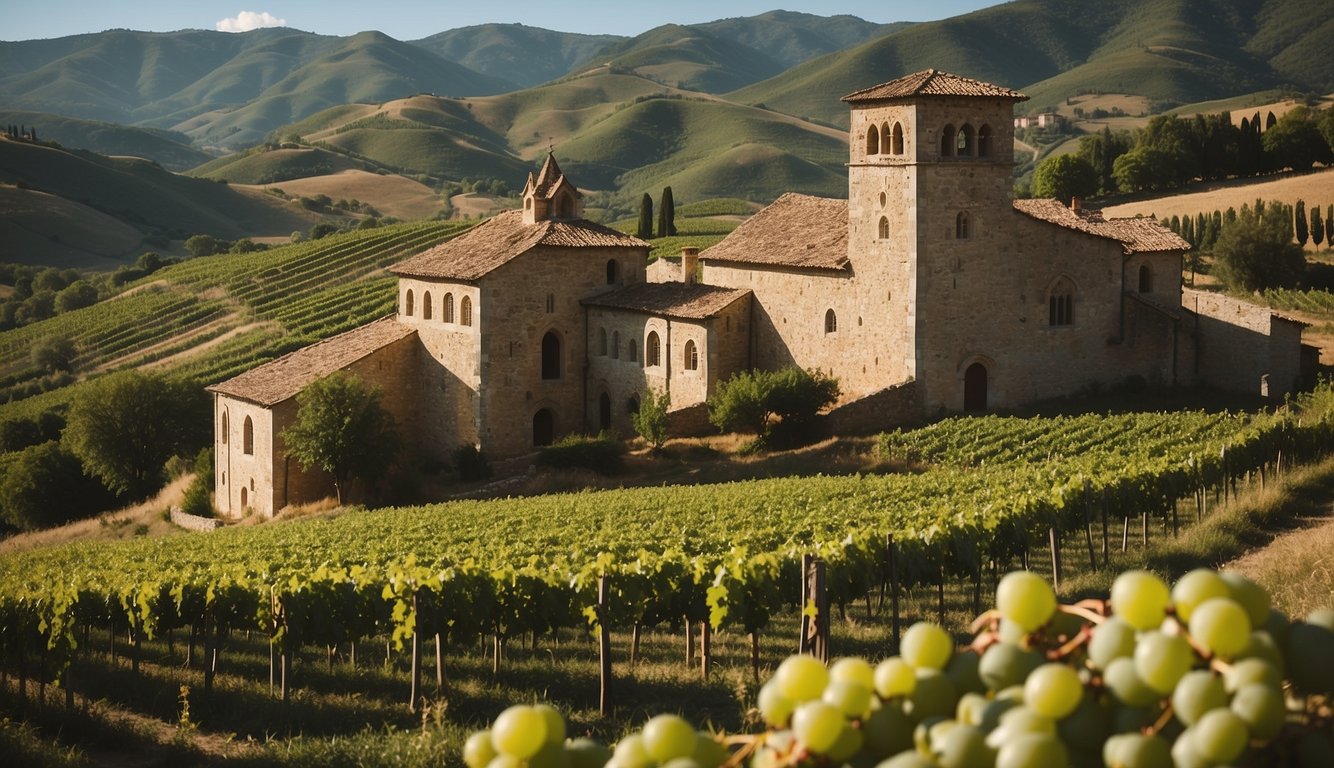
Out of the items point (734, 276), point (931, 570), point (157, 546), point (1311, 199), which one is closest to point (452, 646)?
point (931, 570)

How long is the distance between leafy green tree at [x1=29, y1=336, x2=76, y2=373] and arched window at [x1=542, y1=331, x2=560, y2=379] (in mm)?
40349

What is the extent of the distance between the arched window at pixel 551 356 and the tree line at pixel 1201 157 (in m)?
43.9

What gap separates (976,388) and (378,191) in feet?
456

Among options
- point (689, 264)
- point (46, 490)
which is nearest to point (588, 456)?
point (689, 264)

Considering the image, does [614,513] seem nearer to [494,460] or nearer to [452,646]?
[452,646]

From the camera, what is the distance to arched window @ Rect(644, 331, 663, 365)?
43406 mm

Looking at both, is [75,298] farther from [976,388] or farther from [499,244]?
[976,388]

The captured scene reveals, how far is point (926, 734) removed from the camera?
12.5ft

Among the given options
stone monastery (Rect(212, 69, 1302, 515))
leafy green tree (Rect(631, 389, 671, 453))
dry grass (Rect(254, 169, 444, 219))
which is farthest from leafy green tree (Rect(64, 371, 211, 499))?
dry grass (Rect(254, 169, 444, 219))

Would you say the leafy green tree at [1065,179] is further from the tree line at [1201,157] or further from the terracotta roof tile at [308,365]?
the terracotta roof tile at [308,365]

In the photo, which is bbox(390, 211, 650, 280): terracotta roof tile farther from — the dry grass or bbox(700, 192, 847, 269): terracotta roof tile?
the dry grass

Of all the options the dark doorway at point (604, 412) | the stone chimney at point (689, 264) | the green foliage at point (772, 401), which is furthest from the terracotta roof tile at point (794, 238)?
the dark doorway at point (604, 412)

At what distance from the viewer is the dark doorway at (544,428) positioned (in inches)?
1763

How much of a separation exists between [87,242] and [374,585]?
405 ft
